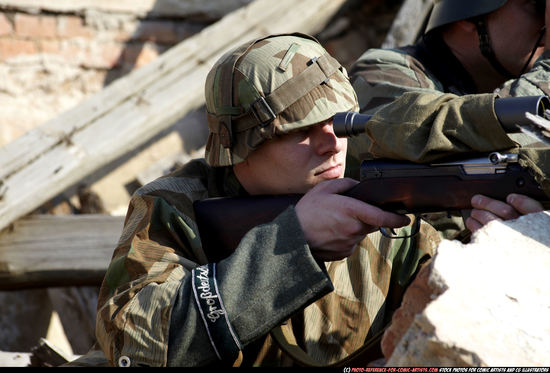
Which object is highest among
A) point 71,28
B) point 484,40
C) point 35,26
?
Answer: point 35,26

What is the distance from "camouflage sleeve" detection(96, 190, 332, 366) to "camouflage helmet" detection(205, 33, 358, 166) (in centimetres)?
51

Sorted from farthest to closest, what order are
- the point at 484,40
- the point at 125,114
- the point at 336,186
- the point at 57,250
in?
the point at 125,114 < the point at 57,250 < the point at 484,40 < the point at 336,186

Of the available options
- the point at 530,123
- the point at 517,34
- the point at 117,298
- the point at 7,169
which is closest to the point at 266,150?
the point at 117,298

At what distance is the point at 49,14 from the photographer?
15.9ft

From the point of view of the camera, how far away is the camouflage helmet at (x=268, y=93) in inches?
102

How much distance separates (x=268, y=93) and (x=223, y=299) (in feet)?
2.68

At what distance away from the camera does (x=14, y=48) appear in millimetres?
4781

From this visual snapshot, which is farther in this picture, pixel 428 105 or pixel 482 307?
pixel 428 105

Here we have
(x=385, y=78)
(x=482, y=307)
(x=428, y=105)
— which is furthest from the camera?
(x=385, y=78)

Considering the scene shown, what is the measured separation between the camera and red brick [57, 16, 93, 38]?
487 cm

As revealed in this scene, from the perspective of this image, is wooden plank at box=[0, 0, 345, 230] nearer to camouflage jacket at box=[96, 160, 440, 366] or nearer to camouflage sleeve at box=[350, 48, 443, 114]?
Answer: camouflage sleeve at box=[350, 48, 443, 114]

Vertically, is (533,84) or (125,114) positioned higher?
(125,114)

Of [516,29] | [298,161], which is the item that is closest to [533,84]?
[516,29]

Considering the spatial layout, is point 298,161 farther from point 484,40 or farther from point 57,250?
point 57,250
